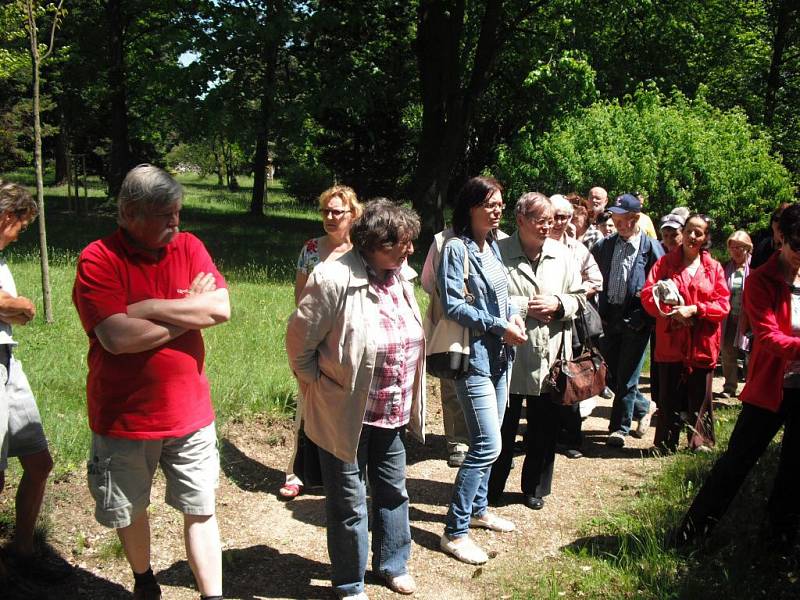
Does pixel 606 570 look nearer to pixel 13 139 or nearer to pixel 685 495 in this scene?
pixel 685 495

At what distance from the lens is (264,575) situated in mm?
4590

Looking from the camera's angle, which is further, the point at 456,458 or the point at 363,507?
the point at 456,458

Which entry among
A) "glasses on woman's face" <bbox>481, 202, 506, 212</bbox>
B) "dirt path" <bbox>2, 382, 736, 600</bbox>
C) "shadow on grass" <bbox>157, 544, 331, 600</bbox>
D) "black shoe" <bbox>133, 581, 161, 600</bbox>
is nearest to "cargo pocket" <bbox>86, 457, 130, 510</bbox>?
"black shoe" <bbox>133, 581, 161, 600</bbox>

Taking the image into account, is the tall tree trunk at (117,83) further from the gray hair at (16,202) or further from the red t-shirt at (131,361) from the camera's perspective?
the red t-shirt at (131,361)

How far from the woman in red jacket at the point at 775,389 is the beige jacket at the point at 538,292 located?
47.7 inches

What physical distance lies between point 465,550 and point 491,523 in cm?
45

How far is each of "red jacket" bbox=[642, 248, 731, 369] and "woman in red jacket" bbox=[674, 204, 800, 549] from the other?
1977mm

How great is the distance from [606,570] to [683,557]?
1.50 ft

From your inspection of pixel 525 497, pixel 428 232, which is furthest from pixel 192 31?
pixel 525 497

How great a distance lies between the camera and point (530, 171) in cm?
1666

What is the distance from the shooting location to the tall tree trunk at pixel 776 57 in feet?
90.7

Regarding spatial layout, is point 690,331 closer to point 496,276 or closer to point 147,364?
Answer: point 496,276

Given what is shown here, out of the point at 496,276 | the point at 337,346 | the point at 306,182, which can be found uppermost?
the point at 306,182

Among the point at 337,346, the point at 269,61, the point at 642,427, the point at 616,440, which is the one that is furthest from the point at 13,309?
the point at 269,61
